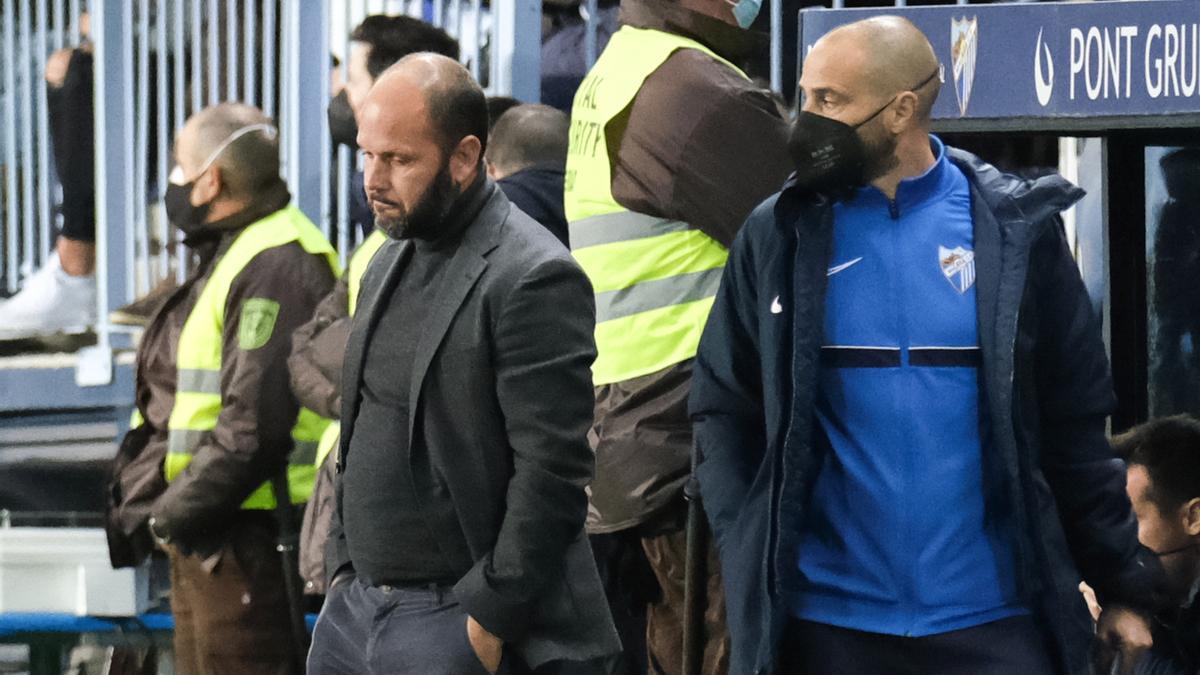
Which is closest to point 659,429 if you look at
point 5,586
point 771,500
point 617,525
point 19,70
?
point 617,525

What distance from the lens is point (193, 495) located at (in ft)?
19.0

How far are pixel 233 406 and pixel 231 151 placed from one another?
776 mm

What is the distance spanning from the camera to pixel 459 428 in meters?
3.79

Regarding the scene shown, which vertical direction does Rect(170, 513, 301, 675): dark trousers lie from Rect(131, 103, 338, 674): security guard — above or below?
below

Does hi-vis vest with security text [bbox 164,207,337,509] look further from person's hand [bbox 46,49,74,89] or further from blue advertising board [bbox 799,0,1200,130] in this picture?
person's hand [bbox 46,49,74,89]

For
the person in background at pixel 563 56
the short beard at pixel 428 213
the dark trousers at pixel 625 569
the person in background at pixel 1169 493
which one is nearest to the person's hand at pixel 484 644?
the short beard at pixel 428 213

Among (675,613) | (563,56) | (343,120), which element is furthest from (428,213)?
(563,56)

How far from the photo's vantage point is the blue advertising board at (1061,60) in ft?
16.0

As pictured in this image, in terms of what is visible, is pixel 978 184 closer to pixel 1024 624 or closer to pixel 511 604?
pixel 1024 624

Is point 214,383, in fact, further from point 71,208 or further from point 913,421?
point 71,208

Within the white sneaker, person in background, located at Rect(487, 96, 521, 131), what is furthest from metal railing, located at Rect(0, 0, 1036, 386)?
person in background, located at Rect(487, 96, 521, 131)

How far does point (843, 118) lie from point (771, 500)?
2.22ft

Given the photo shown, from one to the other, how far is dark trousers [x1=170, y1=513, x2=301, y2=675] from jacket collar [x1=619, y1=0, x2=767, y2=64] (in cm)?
183

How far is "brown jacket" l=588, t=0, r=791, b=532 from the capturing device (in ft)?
Answer: 15.9
